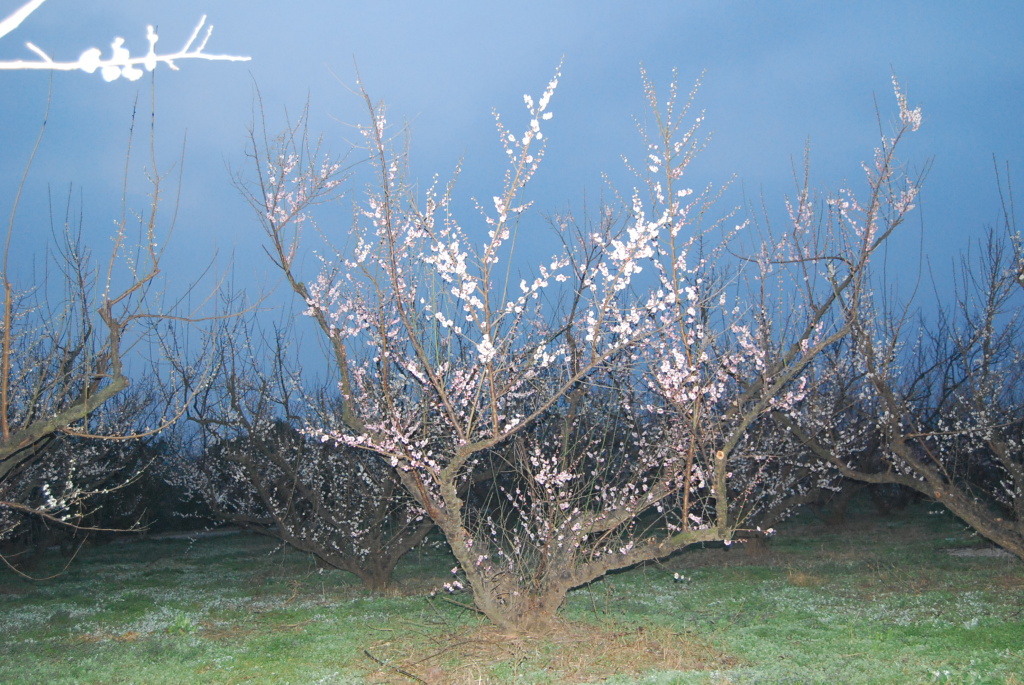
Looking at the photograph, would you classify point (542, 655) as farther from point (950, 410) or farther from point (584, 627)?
point (950, 410)

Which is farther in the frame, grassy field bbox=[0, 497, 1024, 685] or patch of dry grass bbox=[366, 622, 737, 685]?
grassy field bbox=[0, 497, 1024, 685]

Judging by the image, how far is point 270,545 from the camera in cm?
1716

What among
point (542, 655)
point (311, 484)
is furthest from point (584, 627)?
point (311, 484)

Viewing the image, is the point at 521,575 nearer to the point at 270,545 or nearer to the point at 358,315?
the point at 358,315

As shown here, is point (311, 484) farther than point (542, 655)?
Yes

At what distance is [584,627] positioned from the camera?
287 inches

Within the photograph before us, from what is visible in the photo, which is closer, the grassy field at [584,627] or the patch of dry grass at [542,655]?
the patch of dry grass at [542,655]

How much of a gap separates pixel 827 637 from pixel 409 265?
5.34 m

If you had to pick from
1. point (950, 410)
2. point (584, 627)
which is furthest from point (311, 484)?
point (950, 410)

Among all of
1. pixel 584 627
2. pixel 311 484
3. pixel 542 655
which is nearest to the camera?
pixel 542 655

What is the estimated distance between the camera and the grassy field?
6.27m

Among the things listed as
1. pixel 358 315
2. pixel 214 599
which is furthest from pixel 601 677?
pixel 214 599

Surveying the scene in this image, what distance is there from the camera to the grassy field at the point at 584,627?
627cm

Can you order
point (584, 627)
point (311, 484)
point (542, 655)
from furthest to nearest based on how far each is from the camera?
1. point (311, 484)
2. point (584, 627)
3. point (542, 655)
